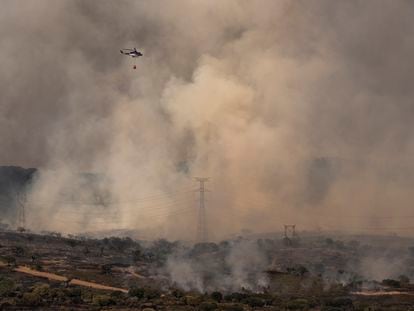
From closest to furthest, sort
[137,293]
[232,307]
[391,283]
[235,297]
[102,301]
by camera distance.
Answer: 1. [232,307]
2. [102,301]
3. [137,293]
4. [235,297]
5. [391,283]

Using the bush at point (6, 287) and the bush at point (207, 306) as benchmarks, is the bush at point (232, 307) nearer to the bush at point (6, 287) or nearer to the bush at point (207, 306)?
the bush at point (207, 306)

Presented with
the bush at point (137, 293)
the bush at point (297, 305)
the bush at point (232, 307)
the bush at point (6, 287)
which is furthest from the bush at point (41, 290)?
the bush at point (297, 305)

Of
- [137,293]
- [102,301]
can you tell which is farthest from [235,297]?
[102,301]

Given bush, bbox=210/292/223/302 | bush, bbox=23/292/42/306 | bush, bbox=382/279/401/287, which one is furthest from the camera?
bush, bbox=382/279/401/287

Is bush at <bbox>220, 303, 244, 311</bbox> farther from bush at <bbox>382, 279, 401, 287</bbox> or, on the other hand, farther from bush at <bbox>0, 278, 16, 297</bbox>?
bush at <bbox>382, 279, 401, 287</bbox>

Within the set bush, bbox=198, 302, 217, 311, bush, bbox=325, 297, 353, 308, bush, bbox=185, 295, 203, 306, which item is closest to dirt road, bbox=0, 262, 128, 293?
bush, bbox=185, 295, 203, 306

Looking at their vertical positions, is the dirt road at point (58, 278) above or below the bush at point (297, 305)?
above

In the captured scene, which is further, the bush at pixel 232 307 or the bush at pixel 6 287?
the bush at pixel 6 287

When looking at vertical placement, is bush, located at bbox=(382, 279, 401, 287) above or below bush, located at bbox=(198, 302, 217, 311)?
above

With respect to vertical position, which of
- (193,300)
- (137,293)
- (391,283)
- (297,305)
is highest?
(391,283)

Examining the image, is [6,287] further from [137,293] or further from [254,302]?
[254,302]

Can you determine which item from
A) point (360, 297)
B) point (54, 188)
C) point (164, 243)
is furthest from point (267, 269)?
point (54, 188)

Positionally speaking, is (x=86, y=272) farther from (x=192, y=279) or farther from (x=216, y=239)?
(x=216, y=239)

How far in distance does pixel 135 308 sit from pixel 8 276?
27965mm
